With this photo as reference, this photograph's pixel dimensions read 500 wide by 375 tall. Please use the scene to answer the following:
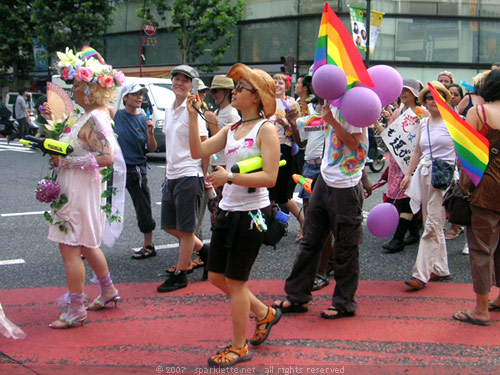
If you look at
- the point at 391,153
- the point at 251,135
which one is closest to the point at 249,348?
the point at 251,135

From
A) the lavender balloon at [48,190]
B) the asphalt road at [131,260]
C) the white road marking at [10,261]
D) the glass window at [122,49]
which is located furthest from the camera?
the glass window at [122,49]

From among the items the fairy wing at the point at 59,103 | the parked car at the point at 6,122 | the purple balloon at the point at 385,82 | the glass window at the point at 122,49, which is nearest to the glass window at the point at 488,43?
the glass window at the point at 122,49

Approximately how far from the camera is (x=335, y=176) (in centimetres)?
439

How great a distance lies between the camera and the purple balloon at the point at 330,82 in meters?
4.00

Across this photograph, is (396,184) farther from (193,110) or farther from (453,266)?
Answer: (193,110)

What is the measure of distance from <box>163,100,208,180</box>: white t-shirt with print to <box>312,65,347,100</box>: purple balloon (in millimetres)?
1390

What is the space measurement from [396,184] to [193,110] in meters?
3.66

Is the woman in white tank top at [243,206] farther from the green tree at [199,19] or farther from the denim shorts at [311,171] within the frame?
the green tree at [199,19]

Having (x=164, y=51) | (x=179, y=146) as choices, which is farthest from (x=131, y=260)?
(x=164, y=51)

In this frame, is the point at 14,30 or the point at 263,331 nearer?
the point at 263,331

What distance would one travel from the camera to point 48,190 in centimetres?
417

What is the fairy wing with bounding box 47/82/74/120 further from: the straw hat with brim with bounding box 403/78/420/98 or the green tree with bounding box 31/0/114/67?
the green tree with bounding box 31/0/114/67

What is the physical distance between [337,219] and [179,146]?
1617 millimetres

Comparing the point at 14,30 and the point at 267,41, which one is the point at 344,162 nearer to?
the point at 267,41
